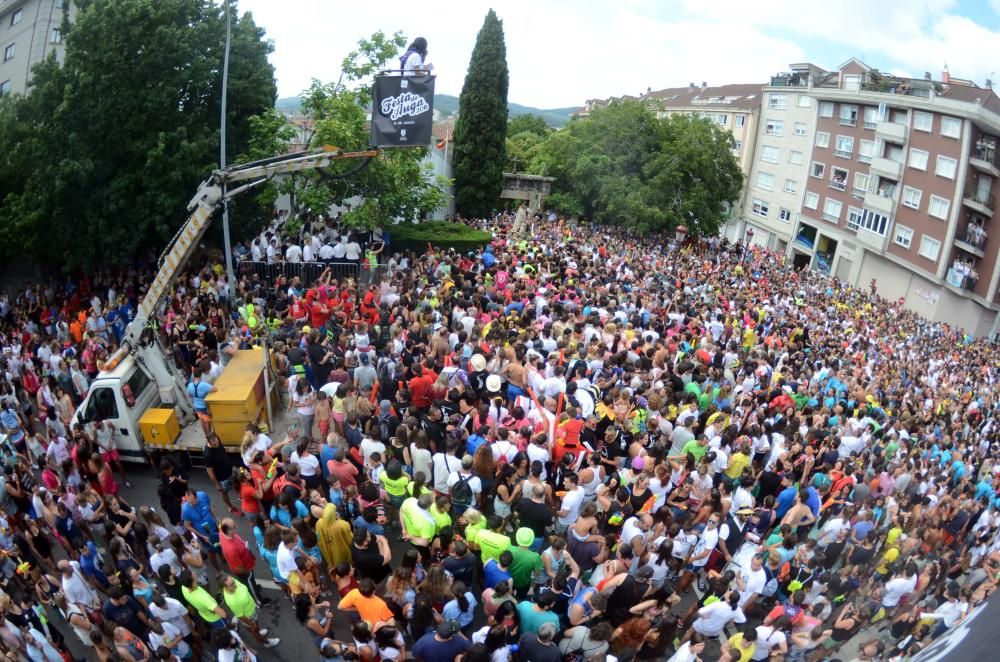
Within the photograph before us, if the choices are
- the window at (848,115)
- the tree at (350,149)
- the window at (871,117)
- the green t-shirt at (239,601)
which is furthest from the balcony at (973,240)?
the green t-shirt at (239,601)

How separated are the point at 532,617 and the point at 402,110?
915 cm

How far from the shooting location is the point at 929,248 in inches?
1374

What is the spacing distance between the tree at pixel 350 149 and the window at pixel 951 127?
3051 centimetres

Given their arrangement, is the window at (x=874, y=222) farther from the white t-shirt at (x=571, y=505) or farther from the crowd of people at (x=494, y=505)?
the white t-shirt at (x=571, y=505)

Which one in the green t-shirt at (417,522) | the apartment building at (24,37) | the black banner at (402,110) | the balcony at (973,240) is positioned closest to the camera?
the green t-shirt at (417,522)

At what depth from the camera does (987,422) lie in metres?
17.4

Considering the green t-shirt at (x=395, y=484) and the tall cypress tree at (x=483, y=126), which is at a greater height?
the tall cypress tree at (x=483, y=126)

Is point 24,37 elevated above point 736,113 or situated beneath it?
situated beneath

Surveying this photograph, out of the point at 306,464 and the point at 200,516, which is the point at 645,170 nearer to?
the point at 306,464

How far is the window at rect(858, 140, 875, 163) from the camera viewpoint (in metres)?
39.9

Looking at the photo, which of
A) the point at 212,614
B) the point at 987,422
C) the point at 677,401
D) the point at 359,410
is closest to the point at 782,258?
the point at 987,422

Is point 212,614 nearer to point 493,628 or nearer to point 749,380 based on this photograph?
point 493,628

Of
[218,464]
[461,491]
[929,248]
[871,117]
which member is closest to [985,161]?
[929,248]

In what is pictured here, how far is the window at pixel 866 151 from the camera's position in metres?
39.9
